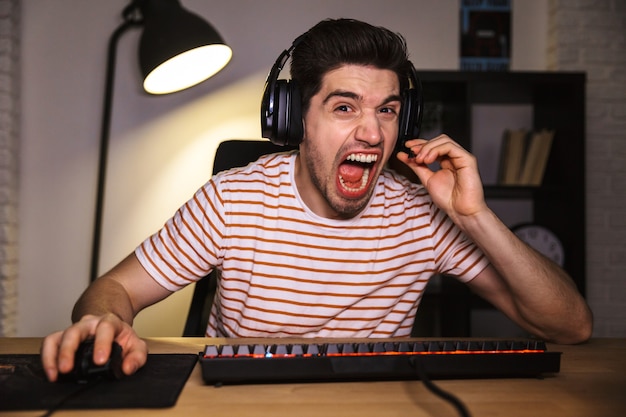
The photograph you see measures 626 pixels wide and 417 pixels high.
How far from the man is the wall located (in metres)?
1.34

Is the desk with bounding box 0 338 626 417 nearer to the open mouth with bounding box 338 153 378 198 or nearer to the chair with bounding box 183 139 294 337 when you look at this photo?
the open mouth with bounding box 338 153 378 198

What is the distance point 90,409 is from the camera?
0.69 m

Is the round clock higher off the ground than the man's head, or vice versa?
the man's head

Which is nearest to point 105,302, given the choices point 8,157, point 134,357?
point 134,357

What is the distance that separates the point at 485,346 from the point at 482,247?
18.7 inches

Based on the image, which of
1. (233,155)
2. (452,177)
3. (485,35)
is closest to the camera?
(452,177)

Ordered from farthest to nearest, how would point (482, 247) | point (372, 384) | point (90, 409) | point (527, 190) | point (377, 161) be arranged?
point (527, 190) < point (377, 161) < point (482, 247) < point (372, 384) < point (90, 409)

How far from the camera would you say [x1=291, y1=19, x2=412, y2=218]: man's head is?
4.80 feet

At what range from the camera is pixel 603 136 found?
2.88 metres

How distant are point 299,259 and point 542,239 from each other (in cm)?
167

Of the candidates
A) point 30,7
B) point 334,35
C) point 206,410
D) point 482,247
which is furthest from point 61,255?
point 206,410

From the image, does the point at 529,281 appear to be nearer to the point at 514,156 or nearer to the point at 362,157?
the point at 362,157

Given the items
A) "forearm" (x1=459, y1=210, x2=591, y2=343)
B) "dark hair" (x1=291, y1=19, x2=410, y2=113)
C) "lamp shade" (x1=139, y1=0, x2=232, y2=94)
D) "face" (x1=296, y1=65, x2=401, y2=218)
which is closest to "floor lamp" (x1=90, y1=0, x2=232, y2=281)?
"lamp shade" (x1=139, y1=0, x2=232, y2=94)

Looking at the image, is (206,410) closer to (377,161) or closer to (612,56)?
(377,161)
